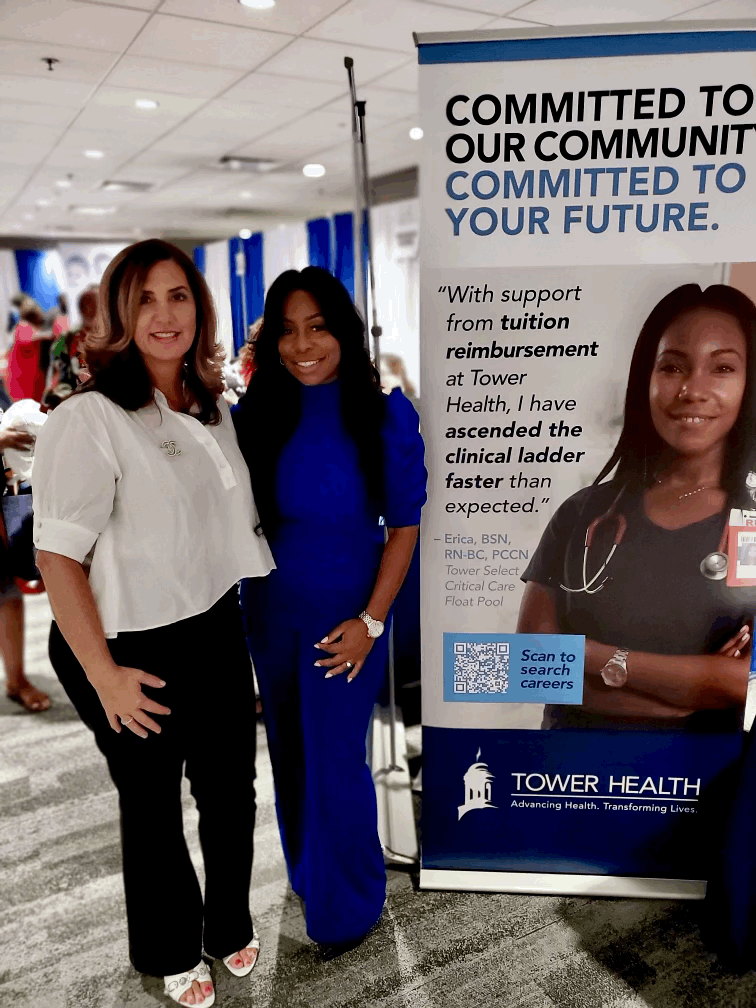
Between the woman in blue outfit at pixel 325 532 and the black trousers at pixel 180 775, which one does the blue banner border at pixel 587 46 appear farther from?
the black trousers at pixel 180 775

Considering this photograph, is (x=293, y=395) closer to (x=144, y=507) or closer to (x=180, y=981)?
(x=144, y=507)

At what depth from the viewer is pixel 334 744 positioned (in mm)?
1726

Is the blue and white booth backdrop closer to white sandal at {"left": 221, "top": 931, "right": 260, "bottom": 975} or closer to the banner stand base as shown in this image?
the banner stand base

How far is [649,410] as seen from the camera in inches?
69.2

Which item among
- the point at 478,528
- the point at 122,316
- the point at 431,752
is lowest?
the point at 431,752

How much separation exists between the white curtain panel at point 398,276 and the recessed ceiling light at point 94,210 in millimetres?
3953

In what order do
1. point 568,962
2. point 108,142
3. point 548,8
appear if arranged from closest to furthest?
1. point 568,962
2. point 548,8
3. point 108,142

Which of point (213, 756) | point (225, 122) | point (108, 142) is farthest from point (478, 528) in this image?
point (108, 142)

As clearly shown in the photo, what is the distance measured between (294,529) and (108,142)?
6.14 metres

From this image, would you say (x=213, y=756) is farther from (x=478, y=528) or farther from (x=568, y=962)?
(x=568, y=962)

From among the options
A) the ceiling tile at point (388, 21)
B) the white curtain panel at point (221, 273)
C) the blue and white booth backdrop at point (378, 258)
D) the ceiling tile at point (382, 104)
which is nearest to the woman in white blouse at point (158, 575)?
the ceiling tile at point (388, 21)

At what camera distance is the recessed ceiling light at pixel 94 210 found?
1004cm

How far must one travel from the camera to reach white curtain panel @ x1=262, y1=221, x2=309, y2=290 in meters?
8.90

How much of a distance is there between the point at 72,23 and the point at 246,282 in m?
6.30
